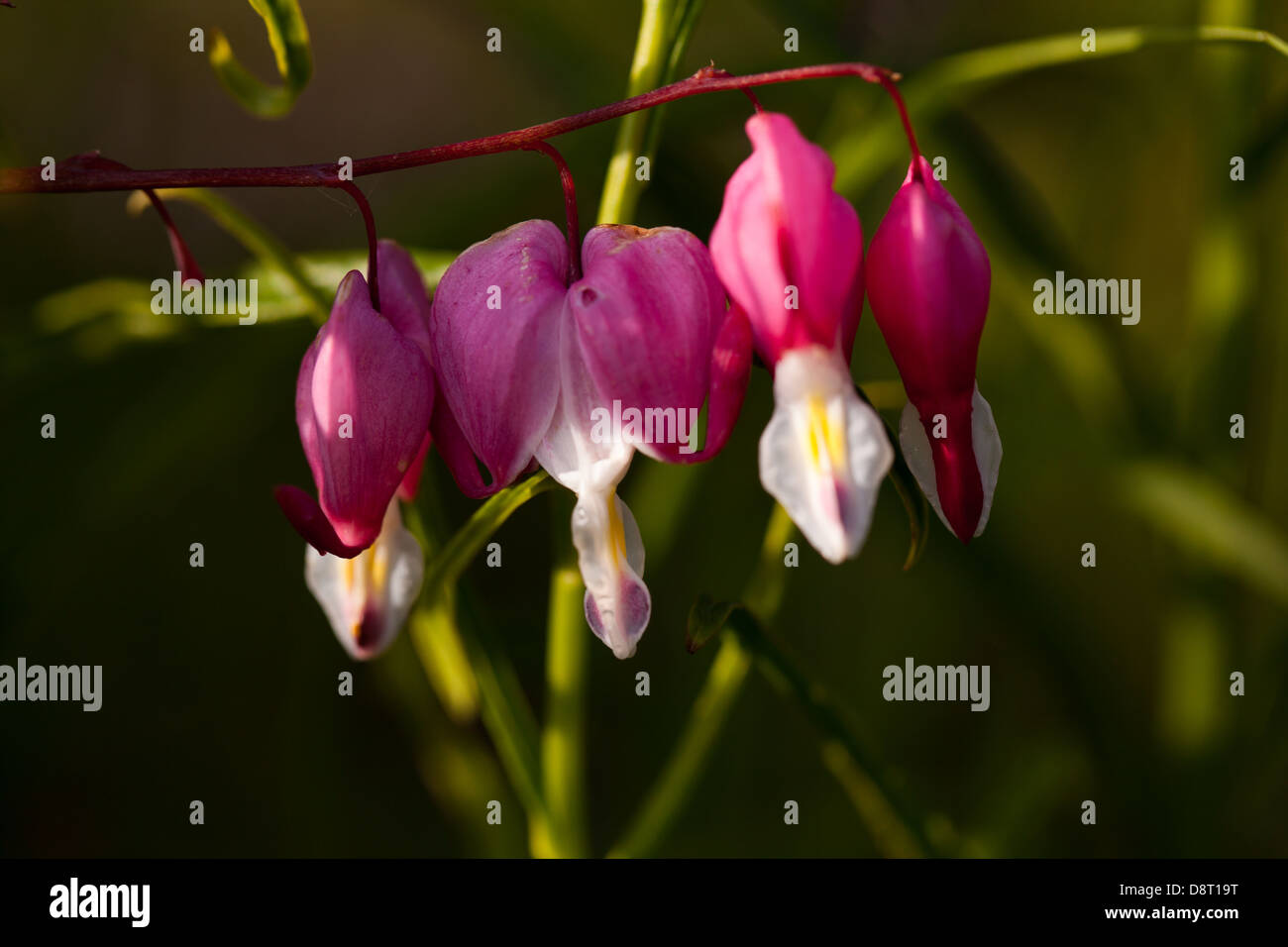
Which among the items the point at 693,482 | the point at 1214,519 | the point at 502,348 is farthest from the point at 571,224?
the point at 1214,519

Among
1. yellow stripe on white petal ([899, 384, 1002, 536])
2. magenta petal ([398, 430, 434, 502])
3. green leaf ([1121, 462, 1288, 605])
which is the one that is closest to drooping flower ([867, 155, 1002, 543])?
yellow stripe on white petal ([899, 384, 1002, 536])

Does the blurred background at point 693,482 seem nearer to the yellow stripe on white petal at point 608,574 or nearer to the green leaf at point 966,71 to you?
the green leaf at point 966,71

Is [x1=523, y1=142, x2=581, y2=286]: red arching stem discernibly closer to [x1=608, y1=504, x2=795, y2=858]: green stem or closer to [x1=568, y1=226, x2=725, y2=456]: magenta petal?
[x1=568, y1=226, x2=725, y2=456]: magenta petal

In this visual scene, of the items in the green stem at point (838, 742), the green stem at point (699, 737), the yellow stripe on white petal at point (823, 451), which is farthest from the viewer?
the green stem at point (699, 737)

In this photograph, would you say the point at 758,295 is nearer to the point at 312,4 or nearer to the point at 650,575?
the point at 650,575

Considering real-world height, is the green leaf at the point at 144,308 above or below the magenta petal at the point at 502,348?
above

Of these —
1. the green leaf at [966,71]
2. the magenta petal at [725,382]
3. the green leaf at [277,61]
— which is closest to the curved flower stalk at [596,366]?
the magenta petal at [725,382]
